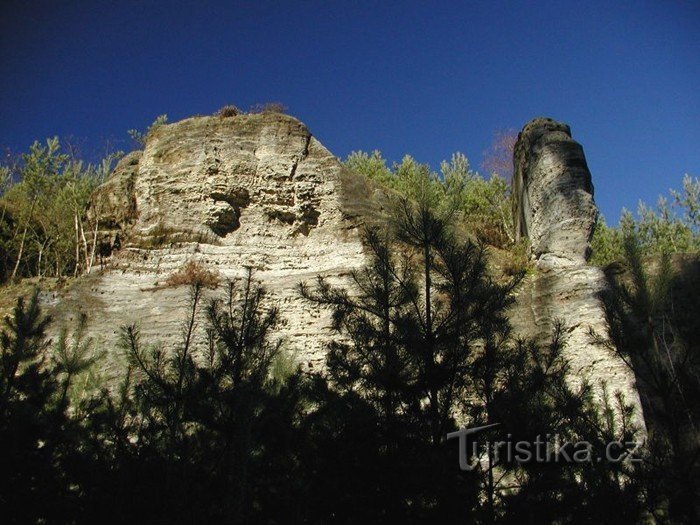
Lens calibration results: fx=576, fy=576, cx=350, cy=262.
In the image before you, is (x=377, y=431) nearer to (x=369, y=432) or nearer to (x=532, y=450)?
(x=369, y=432)

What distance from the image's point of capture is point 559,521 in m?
6.07

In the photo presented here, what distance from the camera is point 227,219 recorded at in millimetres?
14719

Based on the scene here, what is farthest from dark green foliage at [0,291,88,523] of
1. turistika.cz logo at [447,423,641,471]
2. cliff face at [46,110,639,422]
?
turistika.cz logo at [447,423,641,471]

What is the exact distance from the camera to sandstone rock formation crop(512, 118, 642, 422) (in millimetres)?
10617

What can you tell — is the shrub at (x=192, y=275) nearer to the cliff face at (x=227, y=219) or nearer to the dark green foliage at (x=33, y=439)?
the cliff face at (x=227, y=219)

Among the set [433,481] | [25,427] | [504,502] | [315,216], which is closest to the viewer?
[433,481]

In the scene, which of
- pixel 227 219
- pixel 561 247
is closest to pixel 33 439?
pixel 227 219

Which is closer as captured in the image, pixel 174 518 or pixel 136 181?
pixel 174 518

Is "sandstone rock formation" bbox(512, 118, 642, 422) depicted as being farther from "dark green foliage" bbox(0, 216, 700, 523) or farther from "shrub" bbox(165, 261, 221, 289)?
"shrub" bbox(165, 261, 221, 289)

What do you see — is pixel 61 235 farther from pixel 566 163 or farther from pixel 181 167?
pixel 566 163

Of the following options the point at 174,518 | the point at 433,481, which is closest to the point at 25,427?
the point at 174,518

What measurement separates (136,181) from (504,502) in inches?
517

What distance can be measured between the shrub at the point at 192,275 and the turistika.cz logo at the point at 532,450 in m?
7.86

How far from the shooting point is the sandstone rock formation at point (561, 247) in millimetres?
10617
